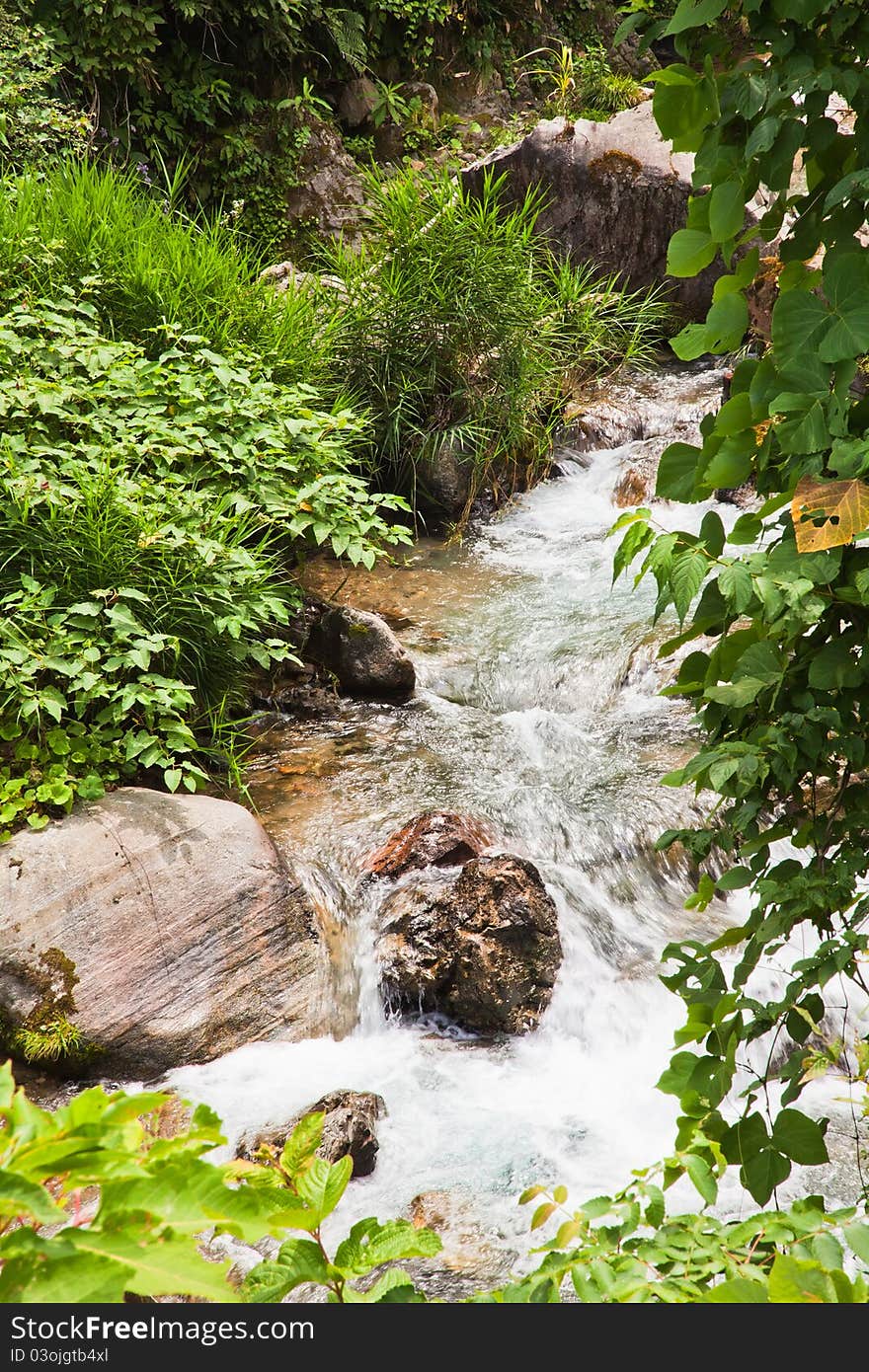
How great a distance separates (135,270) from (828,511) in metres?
4.78

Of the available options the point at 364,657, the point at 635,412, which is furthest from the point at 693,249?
the point at 635,412

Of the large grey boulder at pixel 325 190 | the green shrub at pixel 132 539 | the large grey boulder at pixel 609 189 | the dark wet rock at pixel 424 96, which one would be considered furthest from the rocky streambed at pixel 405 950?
the dark wet rock at pixel 424 96

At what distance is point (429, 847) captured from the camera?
401cm

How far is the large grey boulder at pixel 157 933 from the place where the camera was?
130 inches

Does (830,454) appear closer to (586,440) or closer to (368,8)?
(586,440)

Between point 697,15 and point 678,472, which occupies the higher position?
point 697,15

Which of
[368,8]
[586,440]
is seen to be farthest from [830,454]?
[368,8]

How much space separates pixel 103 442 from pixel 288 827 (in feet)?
5.94

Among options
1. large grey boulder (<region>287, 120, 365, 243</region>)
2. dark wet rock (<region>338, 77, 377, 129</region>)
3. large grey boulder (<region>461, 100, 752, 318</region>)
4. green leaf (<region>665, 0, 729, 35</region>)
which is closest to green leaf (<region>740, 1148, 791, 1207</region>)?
green leaf (<region>665, 0, 729, 35</region>)

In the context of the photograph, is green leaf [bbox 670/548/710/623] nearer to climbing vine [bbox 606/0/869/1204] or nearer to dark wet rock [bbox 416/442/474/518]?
climbing vine [bbox 606/0/869/1204]

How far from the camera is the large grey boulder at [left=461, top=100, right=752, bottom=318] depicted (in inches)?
354

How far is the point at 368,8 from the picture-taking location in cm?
1111

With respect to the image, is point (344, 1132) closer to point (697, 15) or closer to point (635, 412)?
point (697, 15)

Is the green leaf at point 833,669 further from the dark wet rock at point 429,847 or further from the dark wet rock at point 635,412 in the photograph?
the dark wet rock at point 635,412
